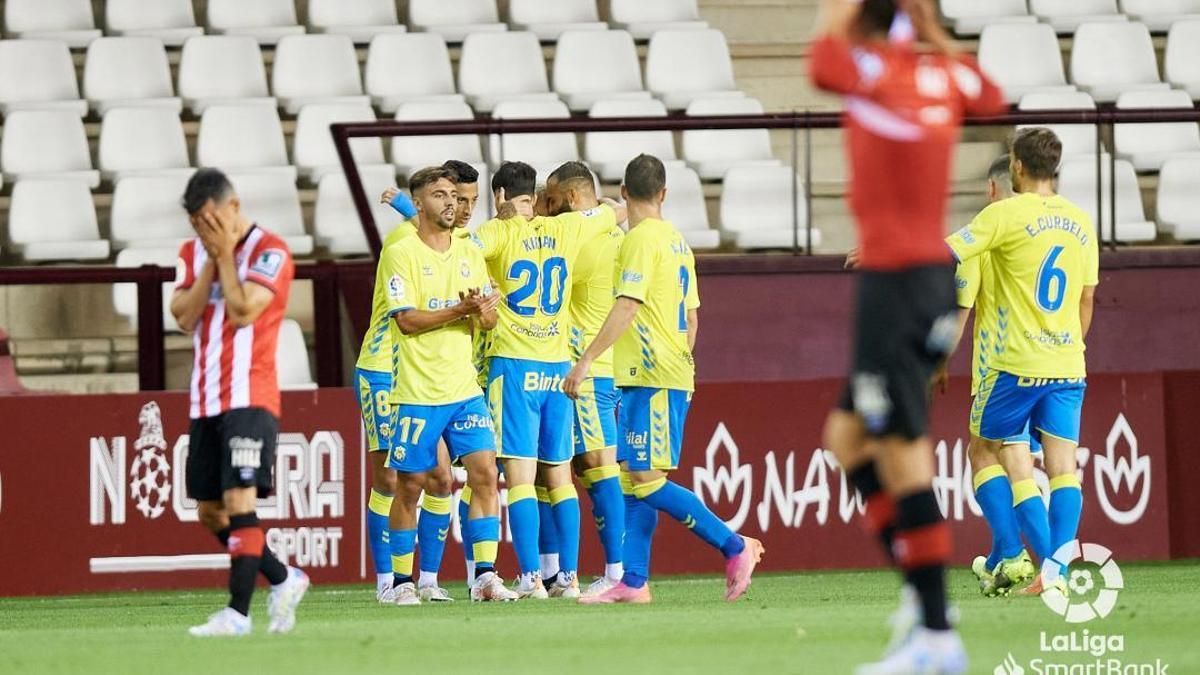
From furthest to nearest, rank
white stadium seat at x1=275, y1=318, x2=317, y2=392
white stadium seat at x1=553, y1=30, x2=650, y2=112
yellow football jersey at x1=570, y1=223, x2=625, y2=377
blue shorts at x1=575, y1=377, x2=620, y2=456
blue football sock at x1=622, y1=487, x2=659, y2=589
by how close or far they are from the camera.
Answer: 1. white stadium seat at x1=553, y1=30, x2=650, y2=112
2. white stadium seat at x1=275, y1=318, x2=317, y2=392
3. yellow football jersey at x1=570, y1=223, x2=625, y2=377
4. blue shorts at x1=575, y1=377, x2=620, y2=456
5. blue football sock at x1=622, y1=487, x2=659, y2=589

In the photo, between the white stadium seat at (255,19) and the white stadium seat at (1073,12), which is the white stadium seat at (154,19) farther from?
the white stadium seat at (1073,12)

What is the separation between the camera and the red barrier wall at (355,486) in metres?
12.5

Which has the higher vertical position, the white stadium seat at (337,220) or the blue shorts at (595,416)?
the white stadium seat at (337,220)

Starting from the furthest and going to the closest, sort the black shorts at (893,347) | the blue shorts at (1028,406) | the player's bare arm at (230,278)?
1. the blue shorts at (1028,406)
2. the player's bare arm at (230,278)
3. the black shorts at (893,347)

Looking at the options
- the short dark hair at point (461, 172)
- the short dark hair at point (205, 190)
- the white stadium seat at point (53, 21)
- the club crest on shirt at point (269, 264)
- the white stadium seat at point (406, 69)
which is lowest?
the club crest on shirt at point (269, 264)

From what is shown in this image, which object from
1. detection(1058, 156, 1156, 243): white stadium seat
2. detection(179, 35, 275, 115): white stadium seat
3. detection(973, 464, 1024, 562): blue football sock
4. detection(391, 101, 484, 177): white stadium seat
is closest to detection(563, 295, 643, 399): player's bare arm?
detection(973, 464, 1024, 562): blue football sock

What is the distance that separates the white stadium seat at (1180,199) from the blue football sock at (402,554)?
643 cm

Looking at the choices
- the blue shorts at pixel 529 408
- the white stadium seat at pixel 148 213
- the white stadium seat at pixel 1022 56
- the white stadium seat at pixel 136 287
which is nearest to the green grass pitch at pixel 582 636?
the blue shorts at pixel 529 408

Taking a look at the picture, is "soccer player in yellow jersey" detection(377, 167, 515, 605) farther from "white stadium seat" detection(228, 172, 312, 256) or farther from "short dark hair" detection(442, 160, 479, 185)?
"white stadium seat" detection(228, 172, 312, 256)

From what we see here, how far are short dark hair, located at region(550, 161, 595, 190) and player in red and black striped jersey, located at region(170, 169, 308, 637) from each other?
3277 millimetres

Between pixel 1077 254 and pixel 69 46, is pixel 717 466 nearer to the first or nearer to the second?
pixel 1077 254

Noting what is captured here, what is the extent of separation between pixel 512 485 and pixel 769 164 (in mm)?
4918

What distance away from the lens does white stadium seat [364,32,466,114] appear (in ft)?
51.5

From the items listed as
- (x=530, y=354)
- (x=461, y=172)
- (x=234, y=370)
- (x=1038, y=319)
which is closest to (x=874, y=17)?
(x=234, y=370)
